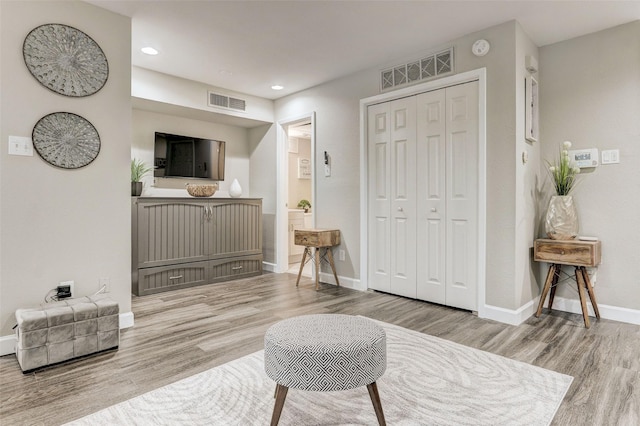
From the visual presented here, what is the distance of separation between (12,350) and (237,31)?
9.58ft

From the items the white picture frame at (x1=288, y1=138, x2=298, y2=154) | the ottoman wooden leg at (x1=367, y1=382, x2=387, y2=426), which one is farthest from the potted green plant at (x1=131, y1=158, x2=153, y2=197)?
the ottoman wooden leg at (x1=367, y1=382, x2=387, y2=426)

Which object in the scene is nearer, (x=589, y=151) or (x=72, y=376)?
(x=72, y=376)

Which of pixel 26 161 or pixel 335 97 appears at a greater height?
pixel 335 97

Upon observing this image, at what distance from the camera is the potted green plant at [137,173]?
3994 millimetres

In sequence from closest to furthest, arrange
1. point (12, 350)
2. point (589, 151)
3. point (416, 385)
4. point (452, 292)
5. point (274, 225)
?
point (416, 385) < point (12, 350) < point (589, 151) < point (452, 292) < point (274, 225)

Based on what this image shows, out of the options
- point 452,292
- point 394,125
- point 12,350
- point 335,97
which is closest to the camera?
point 12,350

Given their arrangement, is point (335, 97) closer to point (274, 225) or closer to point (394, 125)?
point (394, 125)

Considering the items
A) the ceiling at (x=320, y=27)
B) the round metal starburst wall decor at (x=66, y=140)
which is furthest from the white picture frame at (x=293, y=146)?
the round metal starburst wall decor at (x=66, y=140)

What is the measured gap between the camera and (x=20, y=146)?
2.39 m

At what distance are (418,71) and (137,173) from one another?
3276mm

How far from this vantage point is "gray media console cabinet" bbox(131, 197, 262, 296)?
3900mm

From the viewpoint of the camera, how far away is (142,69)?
3961mm

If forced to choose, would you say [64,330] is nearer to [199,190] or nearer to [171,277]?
[171,277]

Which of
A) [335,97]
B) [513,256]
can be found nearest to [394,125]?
[335,97]
